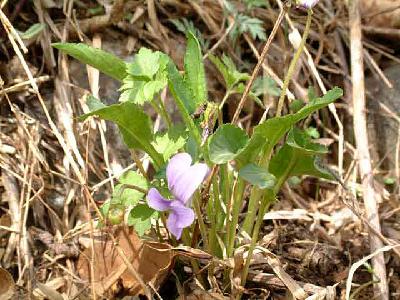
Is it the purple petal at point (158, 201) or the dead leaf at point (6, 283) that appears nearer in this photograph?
the purple petal at point (158, 201)

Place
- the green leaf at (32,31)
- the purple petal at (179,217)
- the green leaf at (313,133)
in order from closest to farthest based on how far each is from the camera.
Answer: the purple petal at (179,217) < the green leaf at (32,31) < the green leaf at (313,133)

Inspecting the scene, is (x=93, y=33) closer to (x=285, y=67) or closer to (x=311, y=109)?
(x=285, y=67)

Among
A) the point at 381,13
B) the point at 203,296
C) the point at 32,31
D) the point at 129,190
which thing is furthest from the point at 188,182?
the point at 381,13

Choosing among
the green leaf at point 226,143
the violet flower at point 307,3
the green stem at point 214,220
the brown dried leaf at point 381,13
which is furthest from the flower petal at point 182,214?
the brown dried leaf at point 381,13

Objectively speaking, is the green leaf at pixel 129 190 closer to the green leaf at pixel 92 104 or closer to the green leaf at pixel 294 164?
the green leaf at pixel 92 104

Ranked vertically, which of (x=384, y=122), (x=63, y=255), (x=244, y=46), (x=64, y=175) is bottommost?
(x=63, y=255)

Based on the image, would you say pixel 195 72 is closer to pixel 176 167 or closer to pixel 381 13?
pixel 176 167

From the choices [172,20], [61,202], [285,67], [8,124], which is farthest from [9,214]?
[285,67]
